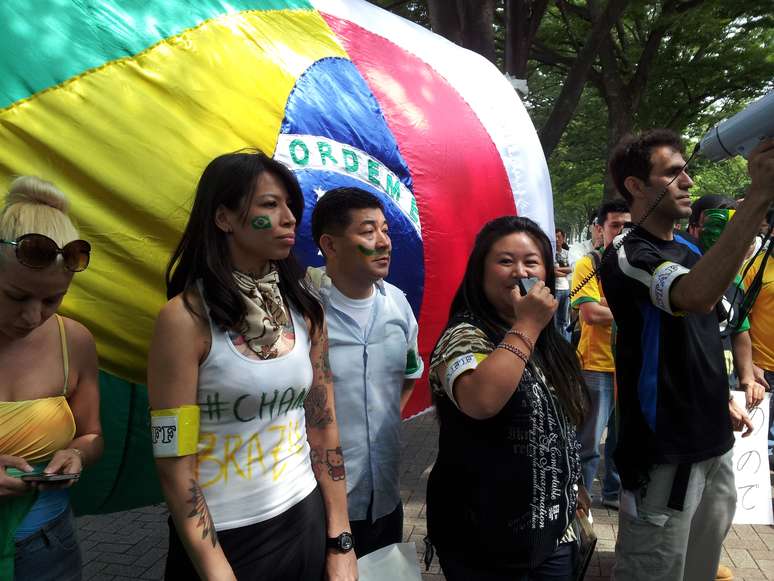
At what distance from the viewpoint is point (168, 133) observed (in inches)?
80.3

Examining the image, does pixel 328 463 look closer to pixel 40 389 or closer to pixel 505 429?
pixel 505 429

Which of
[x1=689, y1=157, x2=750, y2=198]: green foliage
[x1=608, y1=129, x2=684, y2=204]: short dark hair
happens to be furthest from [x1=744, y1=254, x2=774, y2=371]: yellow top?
[x1=689, y1=157, x2=750, y2=198]: green foliage

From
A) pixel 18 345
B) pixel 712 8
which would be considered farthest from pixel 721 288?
pixel 712 8

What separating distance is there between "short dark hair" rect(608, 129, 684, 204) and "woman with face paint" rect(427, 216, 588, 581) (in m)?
0.70

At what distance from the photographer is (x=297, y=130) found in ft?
7.59

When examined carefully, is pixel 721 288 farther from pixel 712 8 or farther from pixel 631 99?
pixel 631 99

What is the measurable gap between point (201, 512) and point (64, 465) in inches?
16.8

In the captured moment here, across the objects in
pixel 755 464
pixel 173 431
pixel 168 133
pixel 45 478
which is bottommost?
pixel 755 464

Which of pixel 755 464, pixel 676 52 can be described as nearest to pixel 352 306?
pixel 755 464

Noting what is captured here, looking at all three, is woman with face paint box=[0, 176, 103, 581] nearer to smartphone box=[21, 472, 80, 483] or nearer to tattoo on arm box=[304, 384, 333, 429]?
smartphone box=[21, 472, 80, 483]

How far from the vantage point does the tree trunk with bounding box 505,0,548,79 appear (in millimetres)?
8180

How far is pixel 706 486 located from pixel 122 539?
11.0 ft

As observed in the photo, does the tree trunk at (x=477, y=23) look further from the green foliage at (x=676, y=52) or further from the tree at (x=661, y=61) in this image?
the tree at (x=661, y=61)

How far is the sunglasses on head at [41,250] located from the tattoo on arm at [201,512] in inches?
26.1
